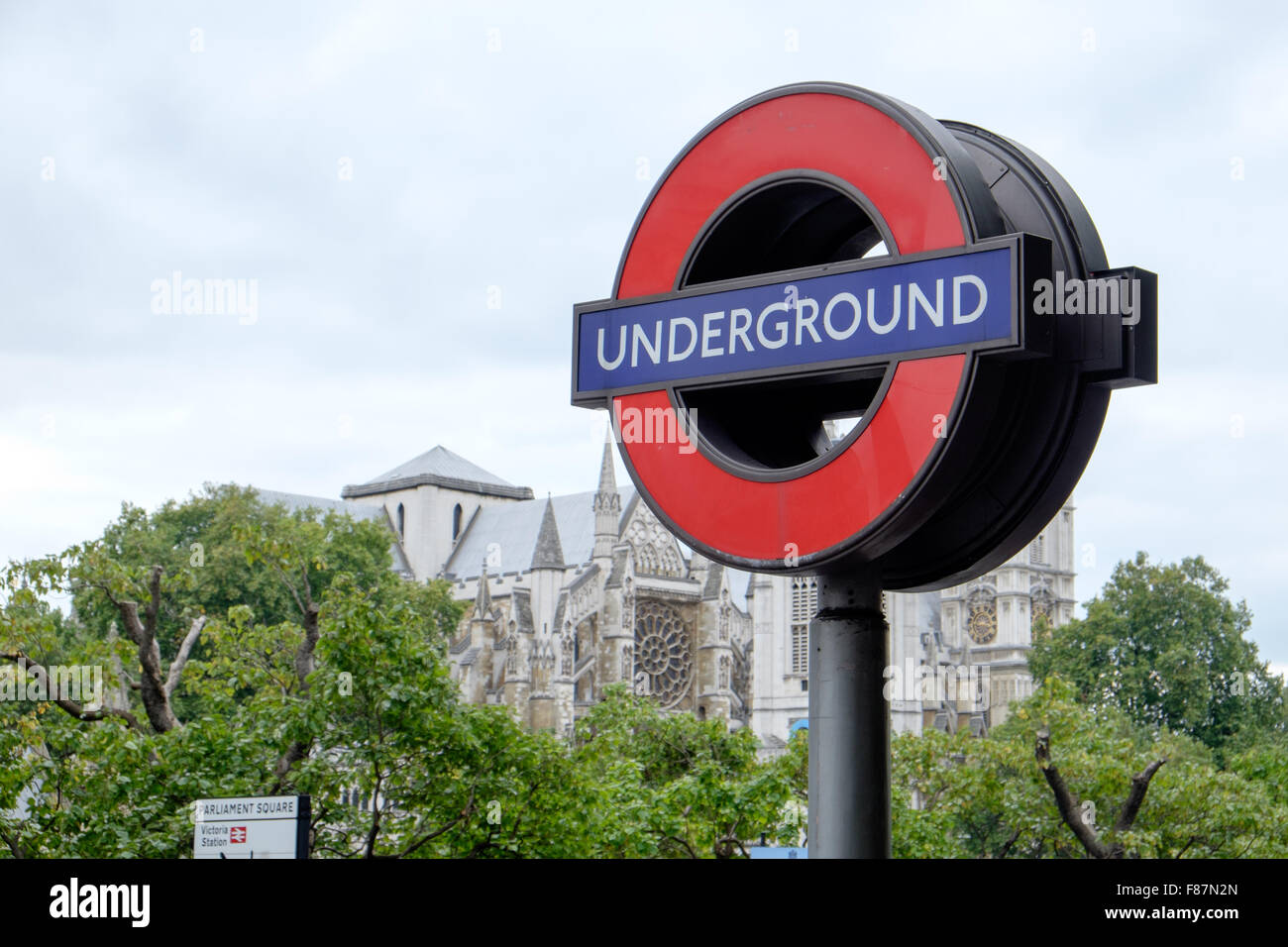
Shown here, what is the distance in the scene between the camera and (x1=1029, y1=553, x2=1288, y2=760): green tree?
6756 centimetres

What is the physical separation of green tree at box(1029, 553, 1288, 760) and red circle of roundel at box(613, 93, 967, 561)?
63206mm

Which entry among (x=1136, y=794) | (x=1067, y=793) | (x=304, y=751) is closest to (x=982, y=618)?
(x=1136, y=794)

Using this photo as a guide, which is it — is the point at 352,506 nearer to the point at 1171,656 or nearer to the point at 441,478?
the point at 441,478

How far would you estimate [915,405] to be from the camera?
6582mm

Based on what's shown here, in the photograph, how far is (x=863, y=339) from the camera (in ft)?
22.5

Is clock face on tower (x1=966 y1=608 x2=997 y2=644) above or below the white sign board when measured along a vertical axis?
above

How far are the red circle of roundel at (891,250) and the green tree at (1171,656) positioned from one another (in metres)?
63.2

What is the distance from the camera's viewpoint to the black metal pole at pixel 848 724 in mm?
6996

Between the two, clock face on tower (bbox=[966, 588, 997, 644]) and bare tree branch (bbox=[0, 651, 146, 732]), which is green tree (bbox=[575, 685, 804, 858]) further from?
clock face on tower (bbox=[966, 588, 997, 644])

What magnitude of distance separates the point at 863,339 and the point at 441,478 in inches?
3744

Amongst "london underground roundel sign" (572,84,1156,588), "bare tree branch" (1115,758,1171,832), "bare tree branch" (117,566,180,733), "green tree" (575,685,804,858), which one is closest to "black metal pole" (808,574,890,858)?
"london underground roundel sign" (572,84,1156,588)

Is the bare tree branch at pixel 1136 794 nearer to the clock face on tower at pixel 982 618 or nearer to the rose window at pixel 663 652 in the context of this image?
the rose window at pixel 663 652

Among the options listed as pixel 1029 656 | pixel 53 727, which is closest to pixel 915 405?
pixel 53 727
